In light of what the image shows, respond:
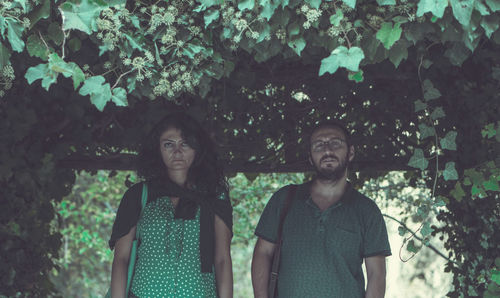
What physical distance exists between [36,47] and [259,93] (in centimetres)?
245

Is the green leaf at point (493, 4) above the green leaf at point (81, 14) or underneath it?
above

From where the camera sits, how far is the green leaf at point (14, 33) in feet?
7.91

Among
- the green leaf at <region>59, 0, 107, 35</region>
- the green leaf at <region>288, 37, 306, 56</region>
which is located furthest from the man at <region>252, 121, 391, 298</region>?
the green leaf at <region>59, 0, 107, 35</region>

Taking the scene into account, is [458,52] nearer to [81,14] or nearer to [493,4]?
[493,4]

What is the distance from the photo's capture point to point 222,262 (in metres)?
3.57

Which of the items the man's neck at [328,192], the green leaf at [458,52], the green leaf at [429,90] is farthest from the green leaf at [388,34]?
the green leaf at [429,90]

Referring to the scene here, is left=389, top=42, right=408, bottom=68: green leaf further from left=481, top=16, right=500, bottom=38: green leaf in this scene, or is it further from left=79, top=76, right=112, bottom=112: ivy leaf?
left=79, top=76, right=112, bottom=112: ivy leaf

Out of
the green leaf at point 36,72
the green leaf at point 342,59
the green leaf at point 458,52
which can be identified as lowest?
the green leaf at point 36,72

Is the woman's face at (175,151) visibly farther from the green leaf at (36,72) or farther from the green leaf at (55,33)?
the green leaf at (36,72)

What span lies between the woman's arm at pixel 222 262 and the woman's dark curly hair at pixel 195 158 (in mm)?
201

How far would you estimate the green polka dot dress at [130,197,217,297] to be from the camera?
3.39 m

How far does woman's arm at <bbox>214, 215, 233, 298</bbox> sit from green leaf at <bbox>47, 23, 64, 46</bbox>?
1.36m

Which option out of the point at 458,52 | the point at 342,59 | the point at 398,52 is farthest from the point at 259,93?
the point at 342,59

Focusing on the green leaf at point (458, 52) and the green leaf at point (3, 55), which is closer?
the green leaf at point (3, 55)
